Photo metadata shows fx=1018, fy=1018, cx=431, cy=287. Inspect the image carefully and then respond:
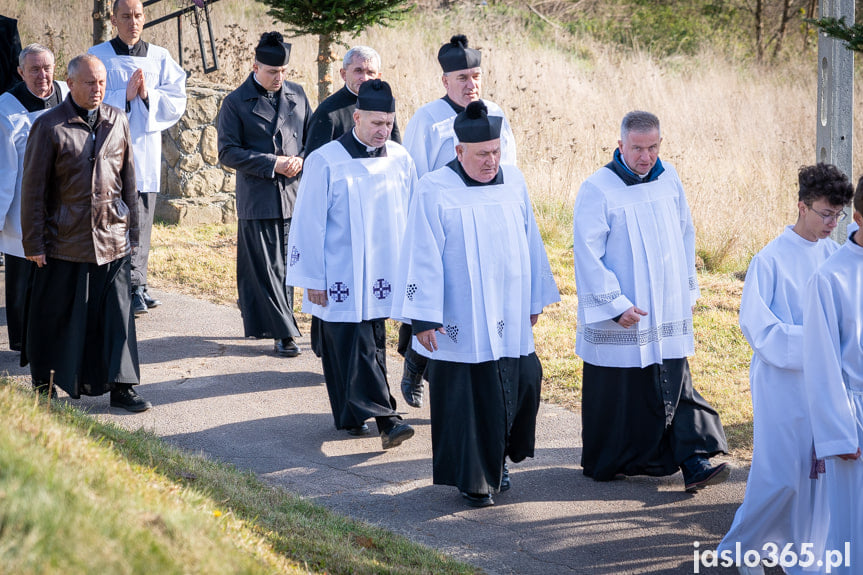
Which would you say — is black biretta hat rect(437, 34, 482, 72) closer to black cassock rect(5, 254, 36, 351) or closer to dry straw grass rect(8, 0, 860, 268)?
black cassock rect(5, 254, 36, 351)

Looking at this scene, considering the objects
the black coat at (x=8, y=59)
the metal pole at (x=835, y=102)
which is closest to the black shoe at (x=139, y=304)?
the black coat at (x=8, y=59)

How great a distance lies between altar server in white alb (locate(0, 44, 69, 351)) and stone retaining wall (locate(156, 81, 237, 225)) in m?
4.73

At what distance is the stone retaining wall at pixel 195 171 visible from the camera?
1305 centimetres

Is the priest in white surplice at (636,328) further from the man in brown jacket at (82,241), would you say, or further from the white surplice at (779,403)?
the man in brown jacket at (82,241)

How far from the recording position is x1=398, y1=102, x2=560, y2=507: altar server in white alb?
5.73m

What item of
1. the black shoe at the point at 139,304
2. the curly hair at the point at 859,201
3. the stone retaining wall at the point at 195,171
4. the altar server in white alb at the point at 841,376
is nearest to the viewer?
the curly hair at the point at 859,201

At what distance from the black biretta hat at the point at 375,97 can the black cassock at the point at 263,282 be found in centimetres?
241

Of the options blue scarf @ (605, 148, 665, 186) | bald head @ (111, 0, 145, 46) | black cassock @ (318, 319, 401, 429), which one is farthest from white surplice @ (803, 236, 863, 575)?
bald head @ (111, 0, 145, 46)

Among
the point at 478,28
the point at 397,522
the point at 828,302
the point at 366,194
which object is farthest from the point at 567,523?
the point at 478,28

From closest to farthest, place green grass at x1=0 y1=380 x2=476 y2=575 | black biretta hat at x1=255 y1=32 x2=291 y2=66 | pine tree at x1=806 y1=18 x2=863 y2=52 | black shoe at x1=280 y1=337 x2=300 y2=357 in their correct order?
1. green grass at x1=0 y1=380 x2=476 y2=575
2. pine tree at x1=806 y1=18 x2=863 y2=52
3. black biretta hat at x1=255 y1=32 x2=291 y2=66
4. black shoe at x1=280 y1=337 x2=300 y2=357

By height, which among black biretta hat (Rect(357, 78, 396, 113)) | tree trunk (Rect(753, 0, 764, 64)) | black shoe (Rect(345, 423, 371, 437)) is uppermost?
tree trunk (Rect(753, 0, 764, 64))

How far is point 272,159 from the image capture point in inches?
333

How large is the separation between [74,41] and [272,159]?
1193 cm

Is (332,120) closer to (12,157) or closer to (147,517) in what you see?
(12,157)
